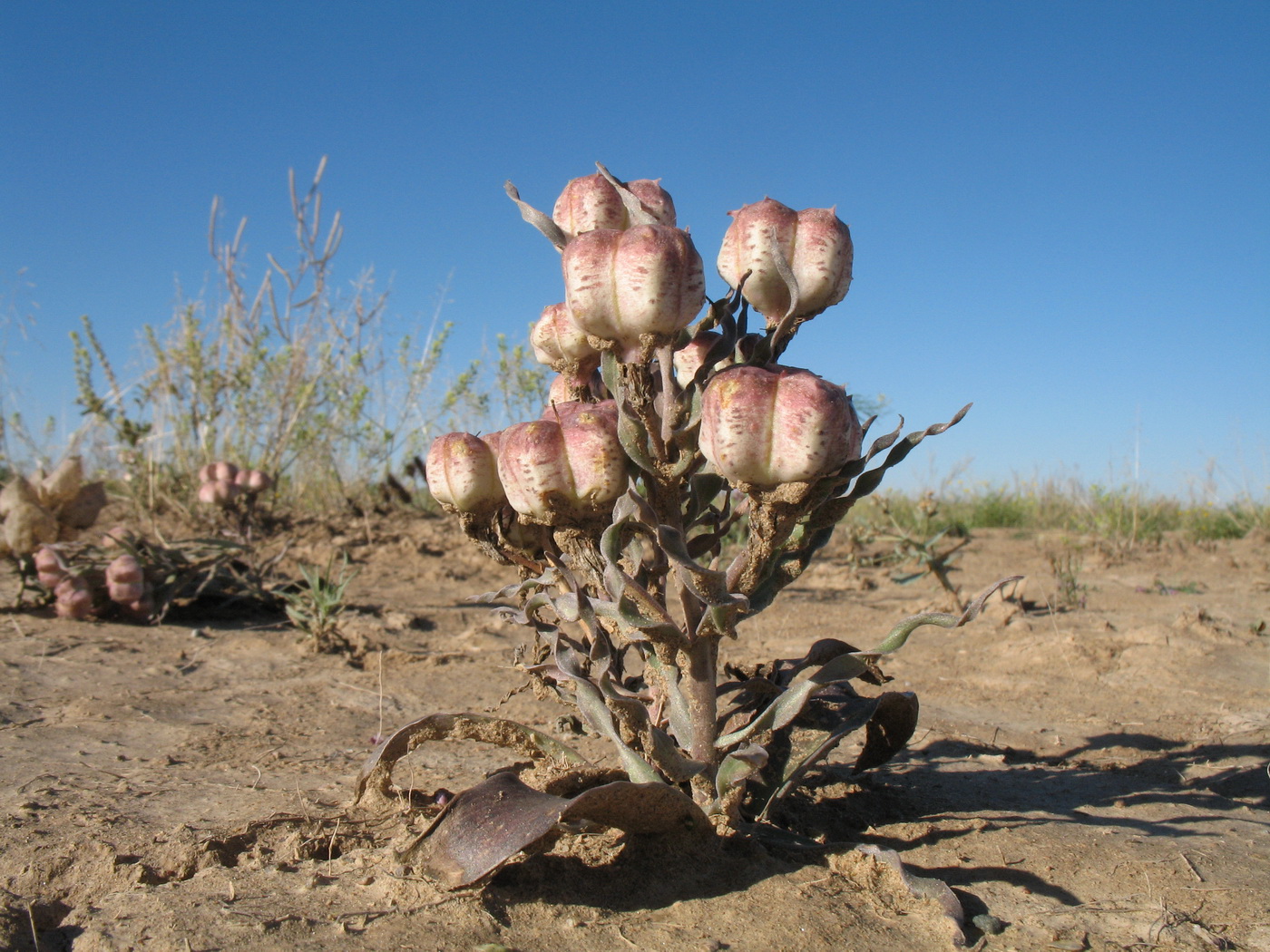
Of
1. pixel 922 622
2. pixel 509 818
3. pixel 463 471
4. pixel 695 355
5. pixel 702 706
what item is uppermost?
pixel 695 355

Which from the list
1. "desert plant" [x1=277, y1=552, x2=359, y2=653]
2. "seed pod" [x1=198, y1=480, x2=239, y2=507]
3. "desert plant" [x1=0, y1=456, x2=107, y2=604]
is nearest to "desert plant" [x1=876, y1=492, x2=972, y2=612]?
"desert plant" [x1=277, y1=552, x2=359, y2=653]

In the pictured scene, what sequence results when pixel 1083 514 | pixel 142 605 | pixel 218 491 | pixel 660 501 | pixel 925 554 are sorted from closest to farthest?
pixel 660 501, pixel 142 605, pixel 925 554, pixel 218 491, pixel 1083 514

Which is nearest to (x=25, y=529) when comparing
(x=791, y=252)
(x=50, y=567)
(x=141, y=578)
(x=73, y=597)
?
(x=50, y=567)

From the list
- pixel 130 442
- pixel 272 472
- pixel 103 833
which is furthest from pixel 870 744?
pixel 272 472

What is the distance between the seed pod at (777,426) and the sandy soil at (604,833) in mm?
692

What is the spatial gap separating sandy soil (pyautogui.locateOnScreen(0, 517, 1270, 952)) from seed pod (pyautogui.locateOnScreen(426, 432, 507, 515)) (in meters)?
0.63

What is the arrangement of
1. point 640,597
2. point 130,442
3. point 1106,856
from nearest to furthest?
point 640,597 → point 1106,856 → point 130,442

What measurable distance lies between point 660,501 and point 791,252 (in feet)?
1.57

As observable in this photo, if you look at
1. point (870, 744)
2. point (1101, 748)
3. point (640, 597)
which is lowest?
point (1101, 748)

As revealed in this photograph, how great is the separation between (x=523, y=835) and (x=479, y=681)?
1828mm

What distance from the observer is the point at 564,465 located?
1.44 meters

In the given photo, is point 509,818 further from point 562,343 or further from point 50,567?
point 50,567

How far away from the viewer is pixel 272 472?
21.5 feet

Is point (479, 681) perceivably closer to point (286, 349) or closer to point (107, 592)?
point (107, 592)
